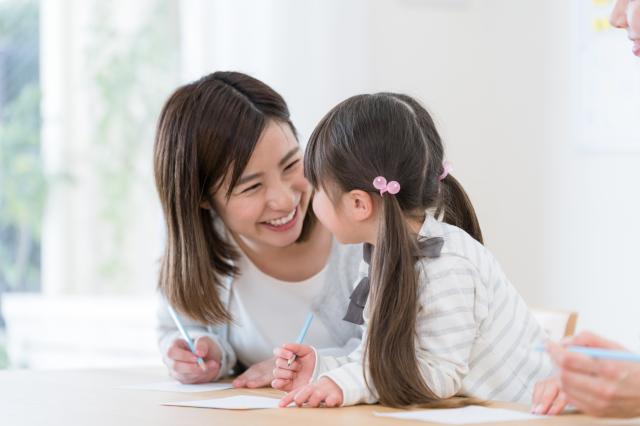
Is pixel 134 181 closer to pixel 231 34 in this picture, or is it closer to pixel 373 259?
pixel 231 34

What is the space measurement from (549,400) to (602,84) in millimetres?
2080

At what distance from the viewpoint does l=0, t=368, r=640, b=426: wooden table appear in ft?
3.97

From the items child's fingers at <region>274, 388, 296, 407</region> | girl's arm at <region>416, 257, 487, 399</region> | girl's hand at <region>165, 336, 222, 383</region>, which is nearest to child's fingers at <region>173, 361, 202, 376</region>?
girl's hand at <region>165, 336, 222, 383</region>

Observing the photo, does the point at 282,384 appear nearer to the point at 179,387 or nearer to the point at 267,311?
the point at 179,387

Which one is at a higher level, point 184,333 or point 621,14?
point 621,14

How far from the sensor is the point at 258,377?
164 cm

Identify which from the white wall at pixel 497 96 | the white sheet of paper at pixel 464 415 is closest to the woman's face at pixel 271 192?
the white sheet of paper at pixel 464 415

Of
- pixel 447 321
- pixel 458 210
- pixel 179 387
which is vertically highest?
pixel 458 210

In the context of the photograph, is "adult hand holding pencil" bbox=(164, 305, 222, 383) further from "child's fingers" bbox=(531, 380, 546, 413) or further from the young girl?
"child's fingers" bbox=(531, 380, 546, 413)

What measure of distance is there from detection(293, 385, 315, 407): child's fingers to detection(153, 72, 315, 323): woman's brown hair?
0.51 meters

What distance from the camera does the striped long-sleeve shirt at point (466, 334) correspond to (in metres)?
1.32

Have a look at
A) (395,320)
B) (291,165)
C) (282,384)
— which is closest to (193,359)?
(282,384)

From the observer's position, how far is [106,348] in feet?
10.7

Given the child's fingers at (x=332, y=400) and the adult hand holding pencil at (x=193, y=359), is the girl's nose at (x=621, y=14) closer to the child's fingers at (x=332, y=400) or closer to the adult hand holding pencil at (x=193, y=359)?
the child's fingers at (x=332, y=400)
